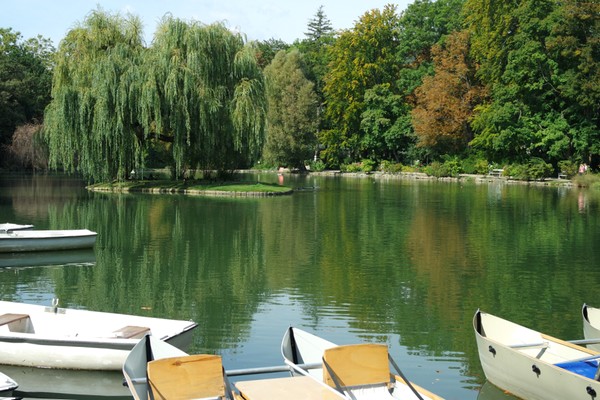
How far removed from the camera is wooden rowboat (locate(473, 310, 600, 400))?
706 cm

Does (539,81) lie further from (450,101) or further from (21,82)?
(21,82)

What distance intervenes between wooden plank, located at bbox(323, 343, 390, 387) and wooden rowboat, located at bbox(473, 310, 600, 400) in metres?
1.71

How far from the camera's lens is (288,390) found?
662cm

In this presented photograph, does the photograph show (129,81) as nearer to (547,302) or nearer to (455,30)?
(547,302)

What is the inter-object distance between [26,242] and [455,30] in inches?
1966

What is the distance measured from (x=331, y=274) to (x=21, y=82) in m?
51.9

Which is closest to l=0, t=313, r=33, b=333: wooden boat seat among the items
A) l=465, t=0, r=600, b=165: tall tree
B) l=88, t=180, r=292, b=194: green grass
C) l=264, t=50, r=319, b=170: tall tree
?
l=88, t=180, r=292, b=194: green grass

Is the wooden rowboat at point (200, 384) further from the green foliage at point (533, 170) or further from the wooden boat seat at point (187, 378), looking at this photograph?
the green foliage at point (533, 170)

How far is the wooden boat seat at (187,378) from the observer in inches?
253

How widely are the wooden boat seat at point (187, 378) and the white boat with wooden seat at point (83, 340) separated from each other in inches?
65.1

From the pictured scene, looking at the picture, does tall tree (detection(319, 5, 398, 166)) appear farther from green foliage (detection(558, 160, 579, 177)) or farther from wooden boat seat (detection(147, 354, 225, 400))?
wooden boat seat (detection(147, 354, 225, 400))

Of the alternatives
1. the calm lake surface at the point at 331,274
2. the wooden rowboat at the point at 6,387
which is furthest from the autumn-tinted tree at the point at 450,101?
the wooden rowboat at the point at 6,387

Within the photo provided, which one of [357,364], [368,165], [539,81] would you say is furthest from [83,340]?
[368,165]

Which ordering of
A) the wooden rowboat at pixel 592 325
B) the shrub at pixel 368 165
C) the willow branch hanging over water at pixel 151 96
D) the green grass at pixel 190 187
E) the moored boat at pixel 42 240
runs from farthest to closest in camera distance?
the shrub at pixel 368 165 → the green grass at pixel 190 187 → the willow branch hanging over water at pixel 151 96 → the moored boat at pixel 42 240 → the wooden rowboat at pixel 592 325
